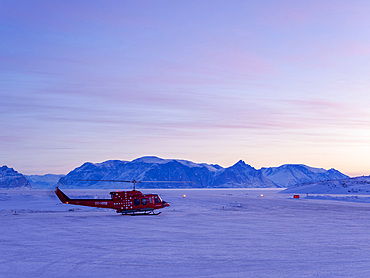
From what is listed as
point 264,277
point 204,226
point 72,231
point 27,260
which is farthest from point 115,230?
point 264,277

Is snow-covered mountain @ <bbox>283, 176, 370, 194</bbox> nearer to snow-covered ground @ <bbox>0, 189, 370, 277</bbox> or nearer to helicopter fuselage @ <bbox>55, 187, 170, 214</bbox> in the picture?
helicopter fuselage @ <bbox>55, 187, 170, 214</bbox>

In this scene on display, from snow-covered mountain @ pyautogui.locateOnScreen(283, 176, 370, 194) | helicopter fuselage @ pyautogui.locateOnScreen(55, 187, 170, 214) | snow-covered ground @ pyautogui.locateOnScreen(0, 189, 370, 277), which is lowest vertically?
snow-covered ground @ pyautogui.locateOnScreen(0, 189, 370, 277)

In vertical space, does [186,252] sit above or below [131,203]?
below

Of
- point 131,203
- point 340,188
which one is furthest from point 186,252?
point 340,188

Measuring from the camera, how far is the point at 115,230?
25812 mm

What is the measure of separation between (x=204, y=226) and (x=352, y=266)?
47.5 feet

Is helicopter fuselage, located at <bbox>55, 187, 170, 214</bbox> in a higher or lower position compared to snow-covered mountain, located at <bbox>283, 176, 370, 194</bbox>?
lower

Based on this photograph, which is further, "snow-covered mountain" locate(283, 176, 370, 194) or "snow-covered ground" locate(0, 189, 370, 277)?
"snow-covered mountain" locate(283, 176, 370, 194)

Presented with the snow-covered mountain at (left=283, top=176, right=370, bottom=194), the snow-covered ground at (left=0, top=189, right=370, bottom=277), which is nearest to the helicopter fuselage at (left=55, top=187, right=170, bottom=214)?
the snow-covered ground at (left=0, top=189, right=370, bottom=277)

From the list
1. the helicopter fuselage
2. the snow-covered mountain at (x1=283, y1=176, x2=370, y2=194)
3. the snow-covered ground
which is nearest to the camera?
the snow-covered ground

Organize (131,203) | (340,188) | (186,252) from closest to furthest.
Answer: (186,252) → (131,203) → (340,188)

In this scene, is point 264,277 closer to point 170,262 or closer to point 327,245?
point 170,262

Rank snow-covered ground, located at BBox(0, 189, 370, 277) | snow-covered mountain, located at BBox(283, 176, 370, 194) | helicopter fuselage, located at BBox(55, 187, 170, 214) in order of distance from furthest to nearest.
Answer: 1. snow-covered mountain, located at BBox(283, 176, 370, 194)
2. helicopter fuselage, located at BBox(55, 187, 170, 214)
3. snow-covered ground, located at BBox(0, 189, 370, 277)

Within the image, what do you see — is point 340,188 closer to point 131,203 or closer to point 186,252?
point 131,203
